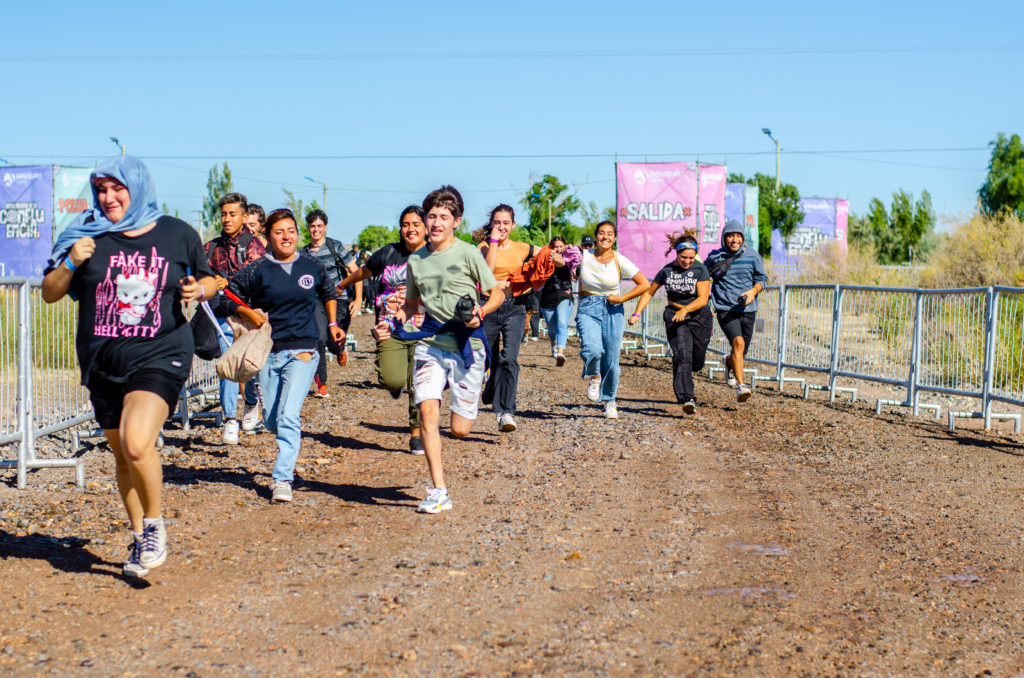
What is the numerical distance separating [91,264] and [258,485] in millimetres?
3090

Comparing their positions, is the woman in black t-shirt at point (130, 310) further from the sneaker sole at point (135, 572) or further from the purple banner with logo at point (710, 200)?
the purple banner with logo at point (710, 200)

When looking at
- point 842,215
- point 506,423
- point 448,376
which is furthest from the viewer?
point 842,215

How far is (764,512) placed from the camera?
6926 mm

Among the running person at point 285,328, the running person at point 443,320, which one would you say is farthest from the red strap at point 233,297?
the running person at point 443,320

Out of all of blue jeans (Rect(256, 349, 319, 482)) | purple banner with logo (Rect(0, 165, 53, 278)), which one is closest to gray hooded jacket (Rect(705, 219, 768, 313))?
blue jeans (Rect(256, 349, 319, 482))

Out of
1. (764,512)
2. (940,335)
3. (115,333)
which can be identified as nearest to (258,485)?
(115,333)

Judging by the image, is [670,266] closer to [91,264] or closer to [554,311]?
[554,311]

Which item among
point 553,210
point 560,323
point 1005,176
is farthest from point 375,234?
point 560,323

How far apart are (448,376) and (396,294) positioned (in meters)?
1.22

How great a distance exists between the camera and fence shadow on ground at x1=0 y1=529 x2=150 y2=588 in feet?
17.5

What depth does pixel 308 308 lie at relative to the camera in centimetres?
728

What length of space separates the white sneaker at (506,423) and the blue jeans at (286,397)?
2.76m

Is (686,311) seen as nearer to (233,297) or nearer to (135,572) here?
(233,297)

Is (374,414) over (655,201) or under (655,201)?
under
